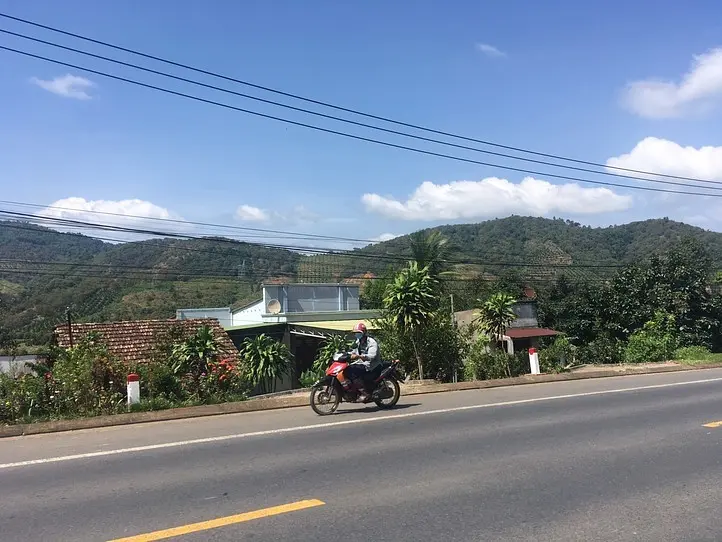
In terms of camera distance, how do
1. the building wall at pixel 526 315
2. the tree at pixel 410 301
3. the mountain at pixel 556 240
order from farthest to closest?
the mountain at pixel 556 240 → the building wall at pixel 526 315 → the tree at pixel 410 301

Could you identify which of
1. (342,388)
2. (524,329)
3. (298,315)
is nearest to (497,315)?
(524,329)

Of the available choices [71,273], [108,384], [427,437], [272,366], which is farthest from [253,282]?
[427,437]

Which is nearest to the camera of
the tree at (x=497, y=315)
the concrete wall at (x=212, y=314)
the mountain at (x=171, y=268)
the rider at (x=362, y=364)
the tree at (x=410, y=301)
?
the rider at (x=362, y=364)

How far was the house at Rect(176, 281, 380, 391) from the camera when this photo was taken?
3091 centimetres

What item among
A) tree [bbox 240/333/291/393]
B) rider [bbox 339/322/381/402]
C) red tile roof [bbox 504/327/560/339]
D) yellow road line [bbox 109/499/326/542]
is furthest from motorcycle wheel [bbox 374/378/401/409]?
red tile roof [bbox 504/327/560/339]

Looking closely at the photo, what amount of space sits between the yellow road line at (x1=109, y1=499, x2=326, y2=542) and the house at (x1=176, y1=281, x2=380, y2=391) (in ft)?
71.1

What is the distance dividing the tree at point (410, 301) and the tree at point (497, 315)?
6.41m

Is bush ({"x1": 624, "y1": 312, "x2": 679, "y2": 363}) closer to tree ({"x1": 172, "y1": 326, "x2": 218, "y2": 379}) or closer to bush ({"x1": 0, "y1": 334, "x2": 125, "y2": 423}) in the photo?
tree ({"x1": 172, "y1": 326, "x2": 218, "y2": 379})

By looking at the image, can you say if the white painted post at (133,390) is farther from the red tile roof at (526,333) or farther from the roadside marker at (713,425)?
the red tile roof at (526,333)

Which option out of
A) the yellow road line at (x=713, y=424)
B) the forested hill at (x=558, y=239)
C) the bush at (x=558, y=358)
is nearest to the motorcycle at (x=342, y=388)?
the yellow road line at (x=713, y=424)

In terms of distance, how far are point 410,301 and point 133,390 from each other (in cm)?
887

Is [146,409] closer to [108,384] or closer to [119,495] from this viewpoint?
[108,384]

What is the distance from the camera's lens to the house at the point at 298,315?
3091 cm

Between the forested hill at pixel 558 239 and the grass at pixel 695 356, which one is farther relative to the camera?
the forested hill at pixel 558 239
